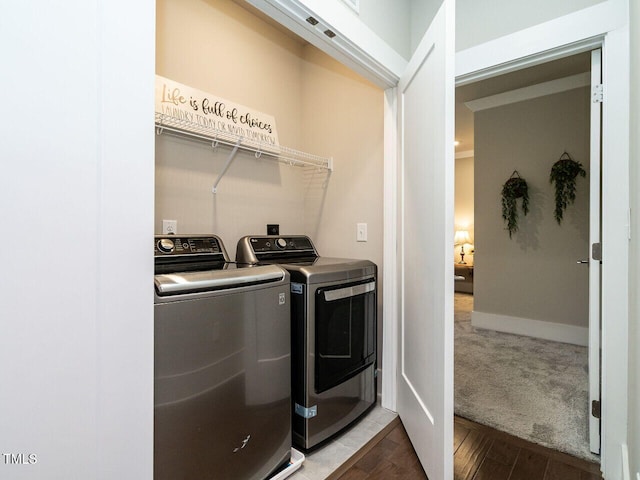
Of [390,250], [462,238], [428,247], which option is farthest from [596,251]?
[462,238]

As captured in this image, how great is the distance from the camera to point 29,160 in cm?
71

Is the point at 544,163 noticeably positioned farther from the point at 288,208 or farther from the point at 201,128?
the point at 201,128

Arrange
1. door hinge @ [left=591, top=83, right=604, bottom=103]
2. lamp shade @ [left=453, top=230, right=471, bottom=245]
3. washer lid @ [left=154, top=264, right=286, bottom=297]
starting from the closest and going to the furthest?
washer lid @ [left=154, top=264, right=286, bottom=297] < door hinge @ [left=591, top=83, right=604, bottom=103] < lamp shade @ [left=453, top=230, right=471, bottom=245]

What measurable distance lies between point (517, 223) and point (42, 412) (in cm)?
429

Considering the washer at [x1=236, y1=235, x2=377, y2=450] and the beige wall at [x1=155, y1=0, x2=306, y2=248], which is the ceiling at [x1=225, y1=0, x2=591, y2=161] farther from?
the washer at [x1=236, y1=235, x2=377, y2=450]

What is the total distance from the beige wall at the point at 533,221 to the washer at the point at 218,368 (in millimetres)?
3338

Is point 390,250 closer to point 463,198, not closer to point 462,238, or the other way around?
point 462,238

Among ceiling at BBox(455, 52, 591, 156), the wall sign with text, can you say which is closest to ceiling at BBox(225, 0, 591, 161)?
ceiling at BBox(455, 52, 591, 156)

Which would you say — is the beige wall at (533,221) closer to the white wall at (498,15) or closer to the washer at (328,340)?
the white wall at (498,15)

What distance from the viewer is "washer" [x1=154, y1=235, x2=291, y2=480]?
108 cm

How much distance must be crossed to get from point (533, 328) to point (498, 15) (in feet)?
10.7

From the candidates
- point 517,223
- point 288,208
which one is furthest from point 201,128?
point 517,223

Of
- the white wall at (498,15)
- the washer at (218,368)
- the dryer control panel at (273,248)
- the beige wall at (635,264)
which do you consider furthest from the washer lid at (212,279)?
the white wall at (498,15)

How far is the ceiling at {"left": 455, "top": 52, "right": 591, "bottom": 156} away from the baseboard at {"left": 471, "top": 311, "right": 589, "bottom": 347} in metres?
2.60
